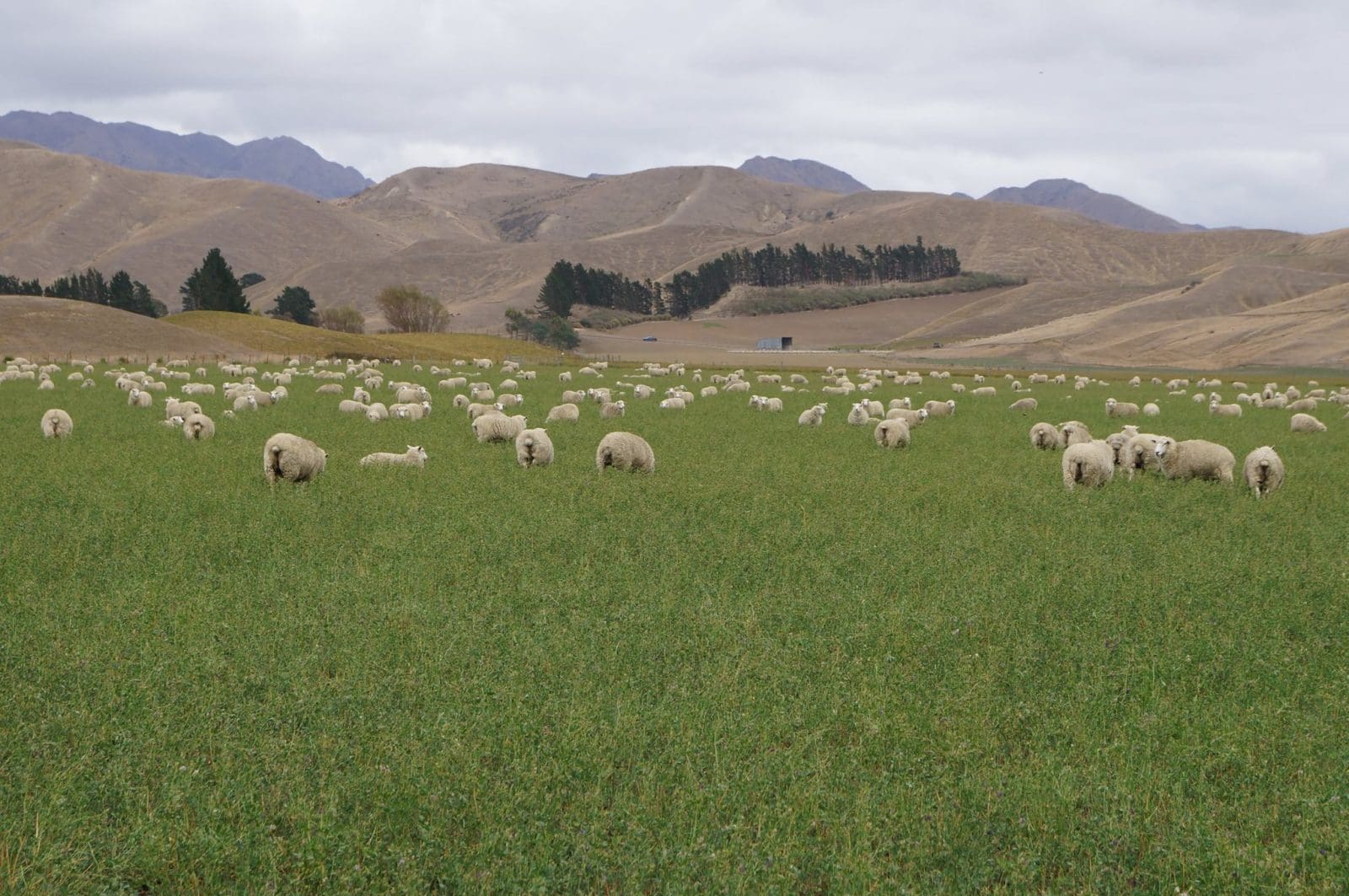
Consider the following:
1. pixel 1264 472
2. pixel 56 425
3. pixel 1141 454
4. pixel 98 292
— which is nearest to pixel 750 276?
pixel 98 292

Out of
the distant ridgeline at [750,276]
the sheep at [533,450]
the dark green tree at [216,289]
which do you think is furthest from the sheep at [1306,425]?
the distant ridgeline at [750,276]

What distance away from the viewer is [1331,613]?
9.88 metres

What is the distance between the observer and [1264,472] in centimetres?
1691

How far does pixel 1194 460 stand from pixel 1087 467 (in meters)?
3.07

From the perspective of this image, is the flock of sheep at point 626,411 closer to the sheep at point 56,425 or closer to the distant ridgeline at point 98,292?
the sheep at point 56,425

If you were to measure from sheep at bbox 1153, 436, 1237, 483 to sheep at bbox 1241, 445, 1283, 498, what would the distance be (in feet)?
3.40

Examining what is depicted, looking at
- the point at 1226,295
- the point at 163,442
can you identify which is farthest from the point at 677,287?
the point at 163,442

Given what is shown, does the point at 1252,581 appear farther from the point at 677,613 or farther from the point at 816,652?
the point at 677,613

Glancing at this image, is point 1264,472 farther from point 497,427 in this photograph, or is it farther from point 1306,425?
point 497,427

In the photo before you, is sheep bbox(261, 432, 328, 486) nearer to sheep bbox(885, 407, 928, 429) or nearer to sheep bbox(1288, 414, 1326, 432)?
sheep bbox(885, 407, 928, 429)

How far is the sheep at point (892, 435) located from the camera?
23516 mm

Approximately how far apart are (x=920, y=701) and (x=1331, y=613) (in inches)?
226

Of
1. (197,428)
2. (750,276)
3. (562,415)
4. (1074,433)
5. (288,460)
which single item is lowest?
(1074,433)

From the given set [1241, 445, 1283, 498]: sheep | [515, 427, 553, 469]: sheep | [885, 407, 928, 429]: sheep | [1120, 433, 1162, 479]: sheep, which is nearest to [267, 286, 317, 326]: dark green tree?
[885, 407, 928, 429]: sheep
